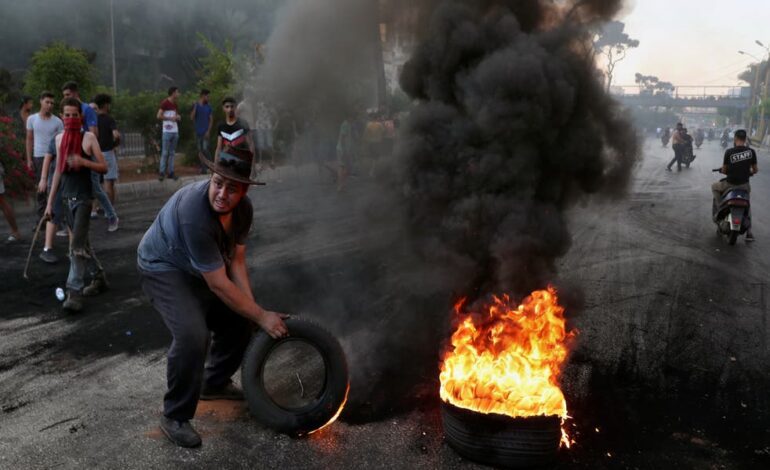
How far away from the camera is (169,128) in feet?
44.2

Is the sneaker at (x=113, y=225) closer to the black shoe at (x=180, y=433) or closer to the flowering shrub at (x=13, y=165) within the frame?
the flowering shrub at (x=13, y=165)

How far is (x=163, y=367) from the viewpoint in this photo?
4.64 m

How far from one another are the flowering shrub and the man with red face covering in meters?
5.56

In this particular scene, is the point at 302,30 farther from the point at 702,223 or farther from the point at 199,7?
the point at 199,7

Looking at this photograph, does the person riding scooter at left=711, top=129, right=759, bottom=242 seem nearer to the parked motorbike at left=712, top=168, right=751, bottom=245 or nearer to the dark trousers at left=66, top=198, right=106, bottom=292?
the parked motorbike at left=712, top=168, right=751, bottom=245

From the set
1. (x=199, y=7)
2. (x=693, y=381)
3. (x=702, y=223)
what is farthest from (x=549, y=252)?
(x=199, y=7)

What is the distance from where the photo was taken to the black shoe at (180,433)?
3.50 meters

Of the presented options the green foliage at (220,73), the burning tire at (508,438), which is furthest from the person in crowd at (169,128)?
the burning tire at (508,438)

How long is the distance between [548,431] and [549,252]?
5.22 feet

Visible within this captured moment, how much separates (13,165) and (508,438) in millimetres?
10791

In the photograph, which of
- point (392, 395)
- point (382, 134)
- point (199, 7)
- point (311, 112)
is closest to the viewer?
point (392, 395)

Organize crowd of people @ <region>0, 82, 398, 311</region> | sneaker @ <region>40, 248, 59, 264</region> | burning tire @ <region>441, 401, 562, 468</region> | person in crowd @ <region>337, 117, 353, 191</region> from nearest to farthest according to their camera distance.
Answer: burning tire @ <region>441, 401, 562, 468</region>
crowd of people @ <region>0, 82, 398, 311</region>
sneaker @ <region>40, 248, 59, 264</region>
person in crowd @ <region>337, 117, 353, 191</region>

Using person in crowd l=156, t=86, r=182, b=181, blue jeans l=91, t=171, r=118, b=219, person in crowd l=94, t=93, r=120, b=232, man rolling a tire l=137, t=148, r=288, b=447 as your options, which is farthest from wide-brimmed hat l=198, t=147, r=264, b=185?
person in crowd l=156, t=86, r=182, b=181

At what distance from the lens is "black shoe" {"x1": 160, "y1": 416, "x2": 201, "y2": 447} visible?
11.5ft
